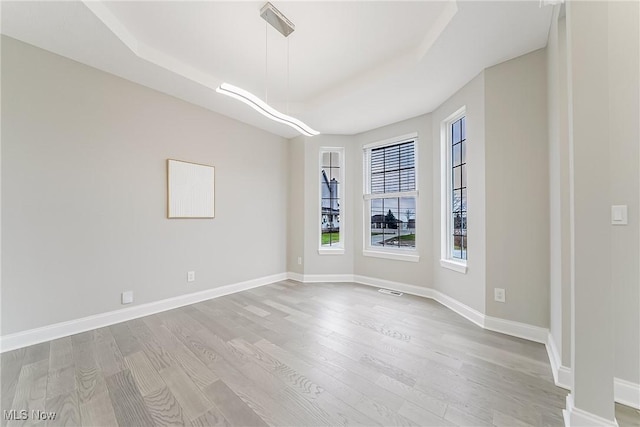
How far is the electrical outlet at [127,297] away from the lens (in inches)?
105

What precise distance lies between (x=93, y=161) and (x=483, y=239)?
4.24m

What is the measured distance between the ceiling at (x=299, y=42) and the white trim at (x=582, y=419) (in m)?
2.65

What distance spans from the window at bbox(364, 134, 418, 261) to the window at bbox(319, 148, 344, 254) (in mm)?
541

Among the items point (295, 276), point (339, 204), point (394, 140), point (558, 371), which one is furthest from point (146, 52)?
point (558, 371)

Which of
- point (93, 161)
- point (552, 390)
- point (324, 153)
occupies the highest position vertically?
point (324, 153)

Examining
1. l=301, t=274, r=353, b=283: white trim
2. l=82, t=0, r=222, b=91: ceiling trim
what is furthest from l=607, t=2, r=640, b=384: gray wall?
l=82, t=0, r=222, b=91: ceiling trim

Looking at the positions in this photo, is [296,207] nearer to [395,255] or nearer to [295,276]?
[295,276]

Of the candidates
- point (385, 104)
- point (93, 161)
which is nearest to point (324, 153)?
point (385, 104)

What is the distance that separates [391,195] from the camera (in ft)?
13.1

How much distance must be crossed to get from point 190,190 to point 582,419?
3994 mm

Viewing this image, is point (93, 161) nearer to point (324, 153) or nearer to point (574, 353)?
point (324, 153)

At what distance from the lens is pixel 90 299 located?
2.46 metres

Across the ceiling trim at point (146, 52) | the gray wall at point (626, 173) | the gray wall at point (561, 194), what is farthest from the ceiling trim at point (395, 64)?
the ceiling trim at point (146, 52)

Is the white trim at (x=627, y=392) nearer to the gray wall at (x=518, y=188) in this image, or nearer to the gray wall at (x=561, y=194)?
the gray wall at (x=561, y=194)
